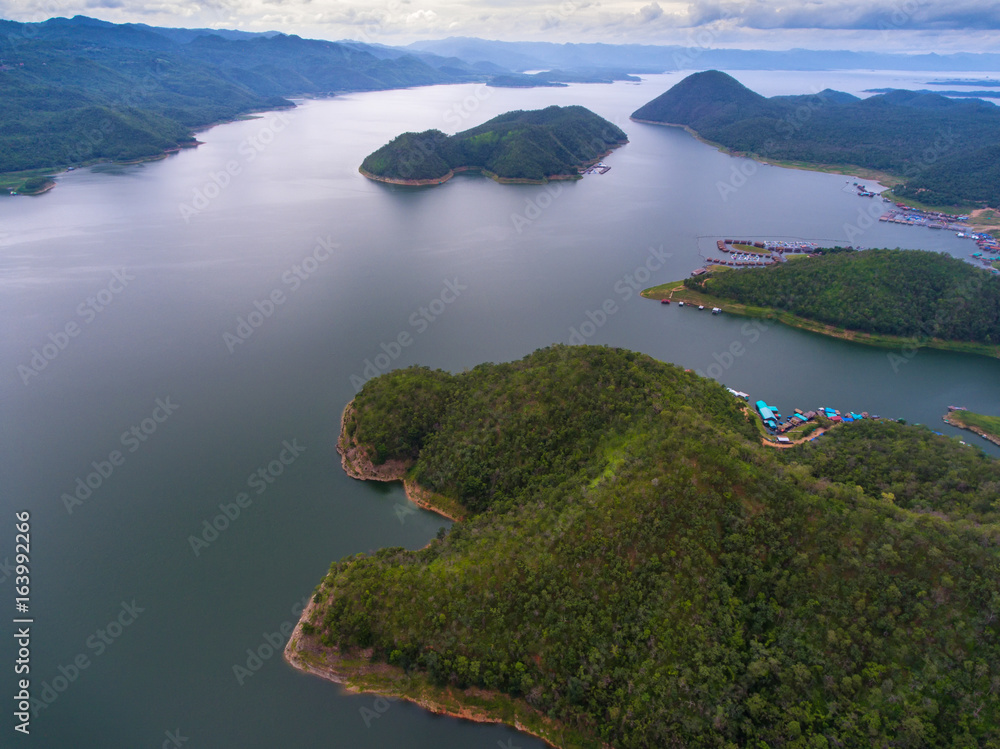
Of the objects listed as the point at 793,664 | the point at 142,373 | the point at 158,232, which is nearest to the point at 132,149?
the point at 158,232

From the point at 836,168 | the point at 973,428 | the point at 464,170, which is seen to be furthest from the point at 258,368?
the point at 836,168

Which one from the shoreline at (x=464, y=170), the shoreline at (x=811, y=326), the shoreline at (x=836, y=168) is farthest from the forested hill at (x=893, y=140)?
the shoreline at (x=811, y=326)

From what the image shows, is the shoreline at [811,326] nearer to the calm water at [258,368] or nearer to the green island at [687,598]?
the calm water at [258,368]

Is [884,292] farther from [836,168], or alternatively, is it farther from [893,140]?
[893,140]

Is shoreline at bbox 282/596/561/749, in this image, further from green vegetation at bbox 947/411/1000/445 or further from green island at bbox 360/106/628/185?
green island at bbox 360/106/628/185

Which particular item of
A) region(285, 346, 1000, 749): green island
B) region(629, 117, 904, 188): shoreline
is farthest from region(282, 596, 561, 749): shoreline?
region(629, 117, 904, 188): shoreline
